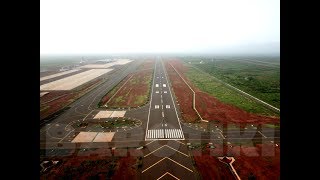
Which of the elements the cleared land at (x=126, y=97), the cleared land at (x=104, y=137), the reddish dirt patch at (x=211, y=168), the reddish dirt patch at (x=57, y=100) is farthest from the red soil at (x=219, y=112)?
the reddish dirt patch at (x=57, y=100)

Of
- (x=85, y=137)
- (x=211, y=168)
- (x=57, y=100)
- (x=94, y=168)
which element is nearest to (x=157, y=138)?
(x=211, y=168)

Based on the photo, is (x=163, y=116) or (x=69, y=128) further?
(x=163, y=116)

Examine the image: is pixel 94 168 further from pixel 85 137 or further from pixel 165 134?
pixel 165 134

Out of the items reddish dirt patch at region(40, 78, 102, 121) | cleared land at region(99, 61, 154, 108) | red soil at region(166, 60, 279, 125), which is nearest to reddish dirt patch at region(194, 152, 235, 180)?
red soil at region(166, 60, 279, 125)

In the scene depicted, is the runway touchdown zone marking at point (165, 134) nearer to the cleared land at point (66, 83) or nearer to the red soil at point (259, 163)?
the red soil at point (259, 163)

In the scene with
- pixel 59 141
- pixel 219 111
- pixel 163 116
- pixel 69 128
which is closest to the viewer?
pixel 59 141
